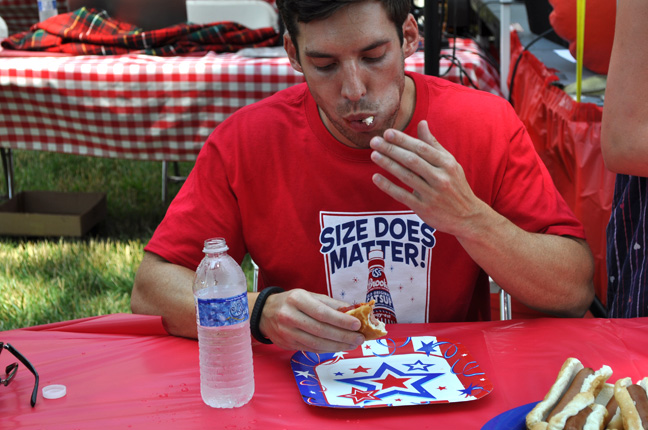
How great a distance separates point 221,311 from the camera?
1.21 metres

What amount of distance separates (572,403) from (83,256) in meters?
3.32

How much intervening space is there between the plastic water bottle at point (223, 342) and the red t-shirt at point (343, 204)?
44 cm

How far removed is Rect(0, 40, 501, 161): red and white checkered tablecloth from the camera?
3.71 metres

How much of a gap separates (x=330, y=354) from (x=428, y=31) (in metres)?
1.68

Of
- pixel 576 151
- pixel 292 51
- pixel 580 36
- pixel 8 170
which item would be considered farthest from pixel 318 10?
pixel 8 170

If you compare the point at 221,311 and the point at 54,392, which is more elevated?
the point at 221,311

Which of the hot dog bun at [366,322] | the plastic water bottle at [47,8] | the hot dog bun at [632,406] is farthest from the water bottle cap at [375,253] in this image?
the plastic water bottle at [47,8]

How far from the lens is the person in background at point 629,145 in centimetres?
160

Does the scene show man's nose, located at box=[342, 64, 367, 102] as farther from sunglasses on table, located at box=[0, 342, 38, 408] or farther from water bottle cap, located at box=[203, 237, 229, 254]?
sunglasses on table, located at box=[0, 342, 38, 408]

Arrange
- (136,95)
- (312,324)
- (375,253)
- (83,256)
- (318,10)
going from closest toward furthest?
(312,324) → (318,10) → (375,253) → (136,95) → (83,256)

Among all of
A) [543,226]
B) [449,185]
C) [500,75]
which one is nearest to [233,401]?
[449,185]

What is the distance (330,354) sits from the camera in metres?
1.44

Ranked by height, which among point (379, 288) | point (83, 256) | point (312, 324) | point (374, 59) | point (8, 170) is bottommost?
point (83, 256)

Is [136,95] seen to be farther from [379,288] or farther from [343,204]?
[379,288]
